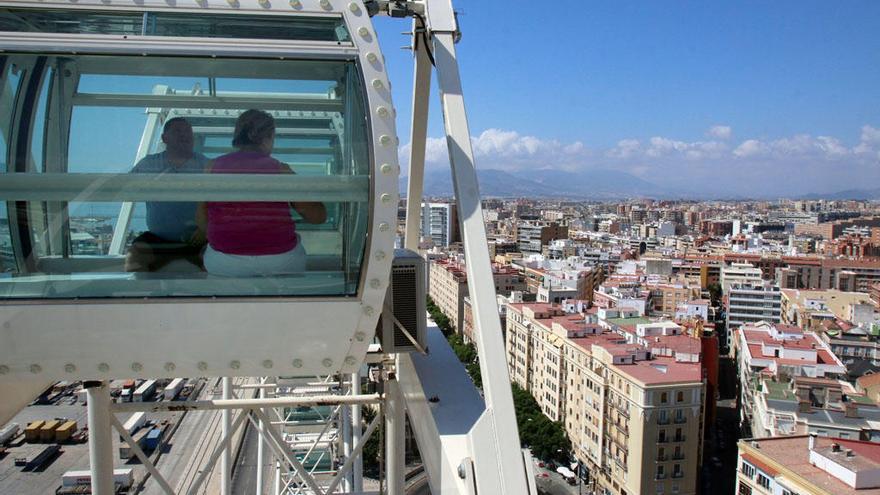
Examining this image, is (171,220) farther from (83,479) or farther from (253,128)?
(83,479)

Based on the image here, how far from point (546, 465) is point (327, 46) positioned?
2153 centimetres

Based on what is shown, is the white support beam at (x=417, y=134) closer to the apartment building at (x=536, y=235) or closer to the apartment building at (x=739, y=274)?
the apartment building at (x=739, y=274)

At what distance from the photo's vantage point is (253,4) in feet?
6.17

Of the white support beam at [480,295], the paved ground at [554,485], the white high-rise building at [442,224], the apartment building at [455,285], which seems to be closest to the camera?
the white support beam at [480,295]

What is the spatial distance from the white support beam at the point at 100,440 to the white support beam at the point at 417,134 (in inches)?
59.2

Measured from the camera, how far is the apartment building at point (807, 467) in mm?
12000

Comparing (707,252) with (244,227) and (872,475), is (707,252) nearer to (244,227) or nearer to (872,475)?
(872,475)

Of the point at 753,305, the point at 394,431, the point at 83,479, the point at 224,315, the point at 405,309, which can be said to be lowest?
the point at 83,479

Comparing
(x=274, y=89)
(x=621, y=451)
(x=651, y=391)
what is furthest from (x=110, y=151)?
(x=621, y=451)

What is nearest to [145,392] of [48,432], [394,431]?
[48,432]

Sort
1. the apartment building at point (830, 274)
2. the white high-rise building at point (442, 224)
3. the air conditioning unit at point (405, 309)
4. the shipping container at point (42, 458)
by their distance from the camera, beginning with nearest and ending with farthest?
the air conditioning unit at point (405, 309), the shipping container at point (42, 458), the apartment building at point (830, 274), the white high-rise building at point (442, 224)

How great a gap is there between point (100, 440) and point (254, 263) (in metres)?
1.28

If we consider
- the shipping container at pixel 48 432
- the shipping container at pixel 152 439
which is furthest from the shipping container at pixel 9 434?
the shipping container at pixel 152 439

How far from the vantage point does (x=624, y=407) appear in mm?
18969
